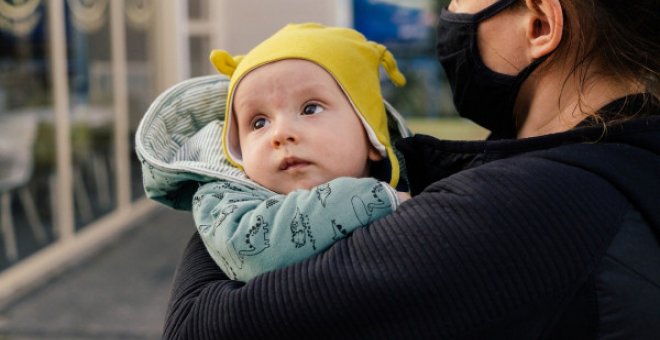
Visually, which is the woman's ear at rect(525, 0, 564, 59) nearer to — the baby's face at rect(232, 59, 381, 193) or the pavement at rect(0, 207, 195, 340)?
the baby's face at rect(232, 59, 381, 193)

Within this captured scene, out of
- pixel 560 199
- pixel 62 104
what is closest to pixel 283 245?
pixel 560 199

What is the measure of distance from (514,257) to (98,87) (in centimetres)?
597

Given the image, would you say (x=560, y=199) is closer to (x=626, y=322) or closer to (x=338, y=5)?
(x=626, y=322)

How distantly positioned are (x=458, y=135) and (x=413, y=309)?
248 inches

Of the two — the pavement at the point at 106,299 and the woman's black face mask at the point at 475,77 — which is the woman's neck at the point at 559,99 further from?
the pavement at the point at 106,299

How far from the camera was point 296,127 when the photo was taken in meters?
1.50

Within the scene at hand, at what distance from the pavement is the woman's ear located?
3759 millimetres

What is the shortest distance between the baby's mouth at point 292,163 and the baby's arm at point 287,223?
73mm

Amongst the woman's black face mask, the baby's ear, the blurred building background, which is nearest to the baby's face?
the baby's ear

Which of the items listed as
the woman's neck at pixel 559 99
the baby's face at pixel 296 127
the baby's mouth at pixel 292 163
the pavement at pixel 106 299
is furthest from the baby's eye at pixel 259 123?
the pavement at pixel 106 299

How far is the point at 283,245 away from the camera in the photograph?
1.28 m

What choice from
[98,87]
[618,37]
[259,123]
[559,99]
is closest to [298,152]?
[259,123]

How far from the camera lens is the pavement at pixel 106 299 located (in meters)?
4.76

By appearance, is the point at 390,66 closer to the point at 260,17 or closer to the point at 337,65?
the point at 337,65
